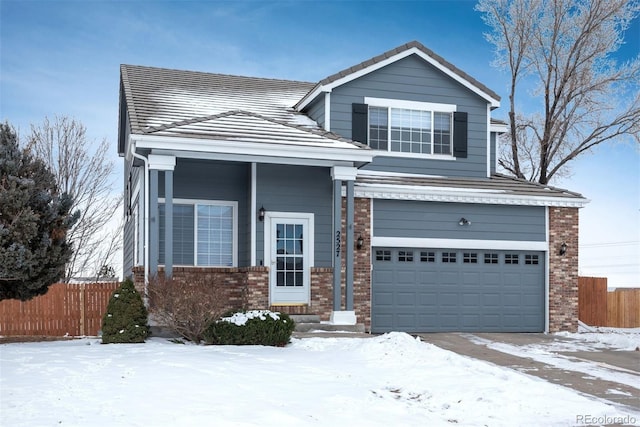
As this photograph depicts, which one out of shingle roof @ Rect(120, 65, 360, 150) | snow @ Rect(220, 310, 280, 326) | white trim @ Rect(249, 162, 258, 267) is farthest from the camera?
white trim @ Rect(249, 162, 258, 267)

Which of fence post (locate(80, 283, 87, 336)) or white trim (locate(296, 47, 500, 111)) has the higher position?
white trim (locate(296, 47, 500, 111))

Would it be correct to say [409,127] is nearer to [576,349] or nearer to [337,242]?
[337,242]

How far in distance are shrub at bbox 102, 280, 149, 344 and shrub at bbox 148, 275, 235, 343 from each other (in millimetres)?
307

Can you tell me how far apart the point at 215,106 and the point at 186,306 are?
7100mm

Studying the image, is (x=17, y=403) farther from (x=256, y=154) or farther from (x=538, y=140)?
(x=538, y=140)

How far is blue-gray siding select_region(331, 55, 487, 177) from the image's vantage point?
59.5ft

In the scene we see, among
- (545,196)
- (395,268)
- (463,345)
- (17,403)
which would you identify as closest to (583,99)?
(545,196)

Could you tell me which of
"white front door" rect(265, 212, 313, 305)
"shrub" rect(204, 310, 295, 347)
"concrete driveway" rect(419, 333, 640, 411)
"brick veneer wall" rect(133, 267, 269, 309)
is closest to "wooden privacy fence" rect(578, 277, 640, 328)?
"concrete driveway" rect(419, 333, 640, 411)

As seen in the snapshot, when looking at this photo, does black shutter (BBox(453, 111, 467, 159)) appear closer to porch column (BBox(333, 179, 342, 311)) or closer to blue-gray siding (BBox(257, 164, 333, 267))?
blue-gray siding (BBox(257, 164, 333, 267))

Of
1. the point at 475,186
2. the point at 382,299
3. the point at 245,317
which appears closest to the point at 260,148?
the point at 245,317

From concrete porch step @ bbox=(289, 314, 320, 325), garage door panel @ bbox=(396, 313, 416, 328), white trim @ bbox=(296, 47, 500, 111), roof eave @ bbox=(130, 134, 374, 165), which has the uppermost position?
white trim @ bbox=(296, 47, 500, 111)

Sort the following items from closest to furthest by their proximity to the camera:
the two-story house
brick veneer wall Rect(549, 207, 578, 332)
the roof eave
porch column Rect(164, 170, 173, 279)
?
the roof eave → porch column Rect(164, 170, 173, 279) → the two-story house → brick veneer wall Rect(549, 207, 578, 332)

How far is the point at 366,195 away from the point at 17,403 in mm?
10340

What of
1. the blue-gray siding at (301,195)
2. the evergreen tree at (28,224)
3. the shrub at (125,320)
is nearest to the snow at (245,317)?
the shrub at (125,320)
